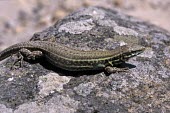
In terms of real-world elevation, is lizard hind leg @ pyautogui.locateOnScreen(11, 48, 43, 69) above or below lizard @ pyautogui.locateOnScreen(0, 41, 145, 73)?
below

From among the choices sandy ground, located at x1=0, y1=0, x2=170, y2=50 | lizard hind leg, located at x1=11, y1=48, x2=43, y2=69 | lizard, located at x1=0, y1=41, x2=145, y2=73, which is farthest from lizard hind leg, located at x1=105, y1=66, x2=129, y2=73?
sandy ground, located at x1=0, y1=0, x2=170, y2=50

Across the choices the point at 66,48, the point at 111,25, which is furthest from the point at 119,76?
the point at 111,25

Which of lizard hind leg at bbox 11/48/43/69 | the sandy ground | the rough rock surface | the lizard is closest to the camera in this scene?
the rough rock surface

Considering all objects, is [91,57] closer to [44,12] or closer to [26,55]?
[26,55]

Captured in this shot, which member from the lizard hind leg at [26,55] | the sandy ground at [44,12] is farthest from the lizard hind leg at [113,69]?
the sandy ground at [44,12]

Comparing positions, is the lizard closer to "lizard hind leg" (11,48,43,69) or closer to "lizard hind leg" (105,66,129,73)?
"lizard hind leg" (105,66,129,73)

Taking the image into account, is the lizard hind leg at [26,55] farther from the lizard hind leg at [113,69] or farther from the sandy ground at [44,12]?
the sandy ground at [44,12]

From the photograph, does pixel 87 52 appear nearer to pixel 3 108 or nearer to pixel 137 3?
pixel 3 108
